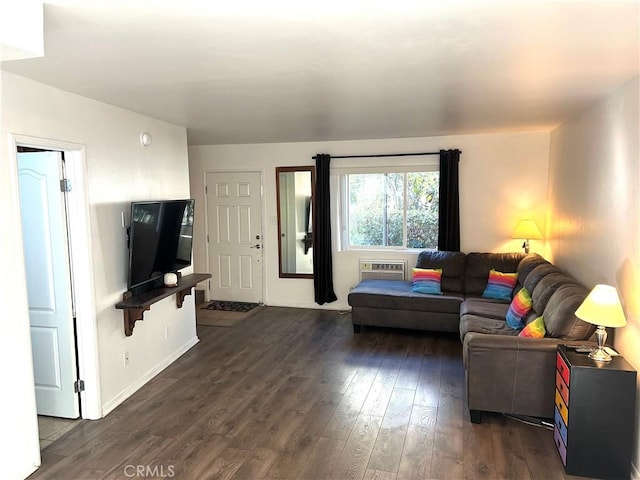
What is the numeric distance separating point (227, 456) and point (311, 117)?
2.98 metres

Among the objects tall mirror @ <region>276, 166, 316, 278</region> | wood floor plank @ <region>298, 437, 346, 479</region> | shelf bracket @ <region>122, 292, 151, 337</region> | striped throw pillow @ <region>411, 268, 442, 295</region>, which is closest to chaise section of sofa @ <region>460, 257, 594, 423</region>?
wood floor plank @ <region>298, 437, 346, 479</region>

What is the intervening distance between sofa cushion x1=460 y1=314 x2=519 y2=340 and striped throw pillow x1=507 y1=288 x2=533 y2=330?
6 centimetres

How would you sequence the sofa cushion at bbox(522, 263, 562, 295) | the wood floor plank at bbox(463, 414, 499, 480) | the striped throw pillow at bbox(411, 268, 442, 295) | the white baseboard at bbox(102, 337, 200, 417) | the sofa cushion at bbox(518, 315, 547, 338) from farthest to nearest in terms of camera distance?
the striped throw pillow at bbox(411, 268, 442, 295) → the sofa cushion at bbox(522, 263, 562, 295) → the white baseboard at bbox(102, 337, 200, 417) → the sofa cushion at bbox(518, 315, 547, 338) → the wood floor plank at bbox(463, 414, 499, 480)

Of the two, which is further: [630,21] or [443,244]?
[443,244]

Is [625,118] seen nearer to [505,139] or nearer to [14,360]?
[505,139]

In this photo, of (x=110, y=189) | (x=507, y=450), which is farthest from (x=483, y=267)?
(x=110, y=189)

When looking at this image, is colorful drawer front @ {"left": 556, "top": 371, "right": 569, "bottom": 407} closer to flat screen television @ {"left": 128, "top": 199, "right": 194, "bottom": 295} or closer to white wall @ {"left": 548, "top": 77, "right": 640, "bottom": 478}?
white wall @ {"left": 548, "top": 77, "right": 640, "bottom": 478}

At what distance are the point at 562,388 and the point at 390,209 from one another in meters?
3.79

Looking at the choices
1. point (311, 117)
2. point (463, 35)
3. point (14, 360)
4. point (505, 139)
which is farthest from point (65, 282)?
point (505, 139)

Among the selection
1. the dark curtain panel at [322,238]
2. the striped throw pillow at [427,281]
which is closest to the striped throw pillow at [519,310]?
the striped throw pillow at [427,281]

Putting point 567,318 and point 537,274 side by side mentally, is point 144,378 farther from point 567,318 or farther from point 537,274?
point 537,274

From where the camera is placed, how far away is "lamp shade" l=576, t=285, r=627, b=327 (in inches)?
105

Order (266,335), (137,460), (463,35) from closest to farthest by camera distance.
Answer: (463,35), (137,460), (266,335)

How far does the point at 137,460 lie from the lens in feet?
9.64
